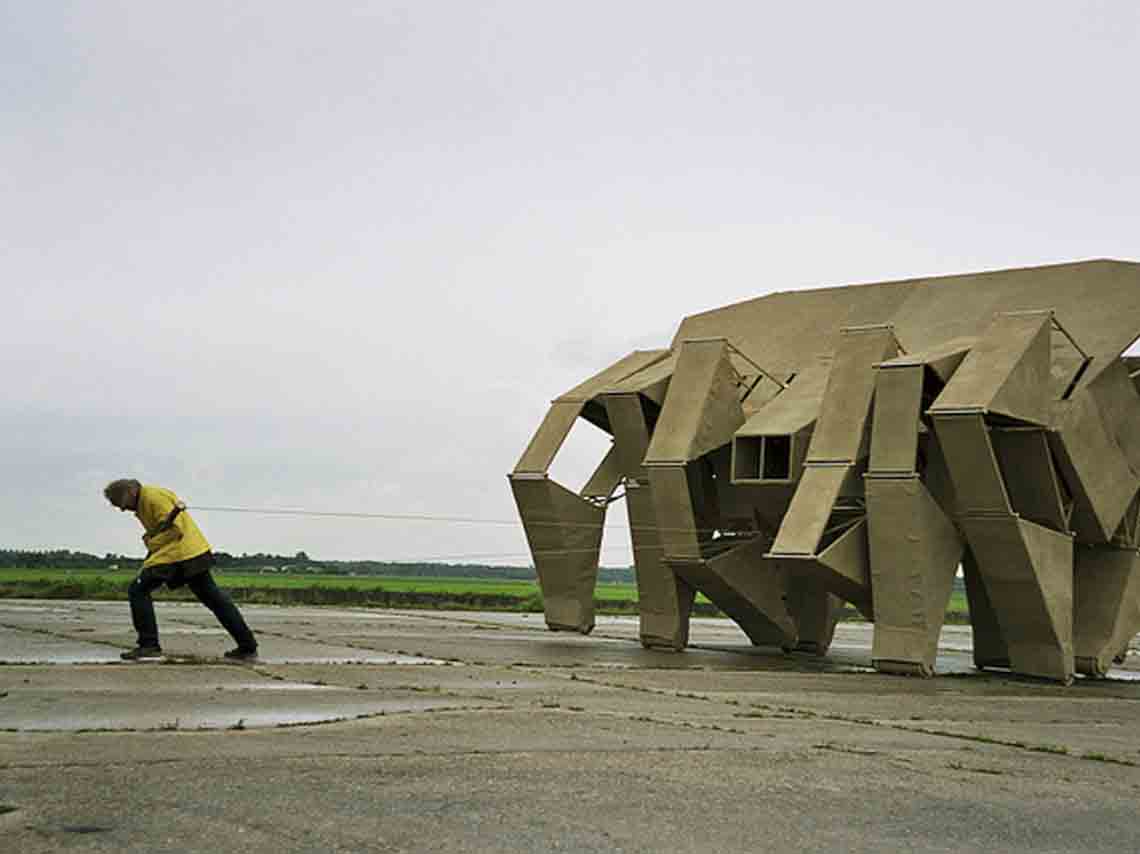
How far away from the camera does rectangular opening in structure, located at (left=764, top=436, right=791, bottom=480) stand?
25.5 meters

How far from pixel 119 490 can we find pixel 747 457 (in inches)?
455

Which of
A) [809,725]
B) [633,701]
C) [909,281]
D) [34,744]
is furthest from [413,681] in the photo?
[909,281]

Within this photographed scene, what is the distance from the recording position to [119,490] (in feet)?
55.7

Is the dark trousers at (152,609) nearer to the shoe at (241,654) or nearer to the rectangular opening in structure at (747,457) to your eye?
the shoe at (241,654)

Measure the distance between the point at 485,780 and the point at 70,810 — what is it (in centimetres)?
228

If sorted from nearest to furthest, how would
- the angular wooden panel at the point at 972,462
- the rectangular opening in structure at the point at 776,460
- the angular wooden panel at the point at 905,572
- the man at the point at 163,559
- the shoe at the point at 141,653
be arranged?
the shoe at the point at 141,653
the man at the point at 163,559
the angular wooden panel at the point at 972,462
the angular wooden panel at the point at 905,572
the rectangular opening in structure at the point at 776,460

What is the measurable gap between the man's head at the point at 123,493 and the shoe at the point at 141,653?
5.23 feet

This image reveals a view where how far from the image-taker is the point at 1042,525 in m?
24.0

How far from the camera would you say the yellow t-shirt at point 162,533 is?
17.2 meters

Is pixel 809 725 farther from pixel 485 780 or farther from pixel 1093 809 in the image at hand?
pixel 485 780

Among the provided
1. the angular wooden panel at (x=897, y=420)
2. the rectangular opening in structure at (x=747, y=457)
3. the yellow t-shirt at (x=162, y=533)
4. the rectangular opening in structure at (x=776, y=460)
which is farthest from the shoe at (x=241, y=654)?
the rectangular opening in structure at (x=776, y=460)

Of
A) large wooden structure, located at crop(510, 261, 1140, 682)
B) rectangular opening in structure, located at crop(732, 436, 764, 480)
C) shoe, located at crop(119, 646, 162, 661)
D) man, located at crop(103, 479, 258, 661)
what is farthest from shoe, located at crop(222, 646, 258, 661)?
rectangular opening in structure, located at crop(732, 436, 764, 480)

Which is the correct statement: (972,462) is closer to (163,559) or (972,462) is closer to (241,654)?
(241,654)

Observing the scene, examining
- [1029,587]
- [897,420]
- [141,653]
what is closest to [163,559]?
[141,653]
